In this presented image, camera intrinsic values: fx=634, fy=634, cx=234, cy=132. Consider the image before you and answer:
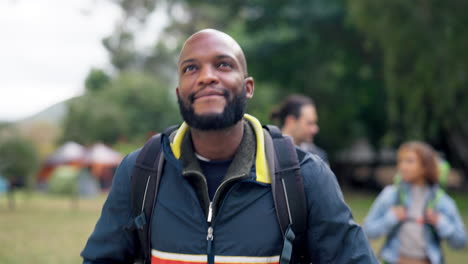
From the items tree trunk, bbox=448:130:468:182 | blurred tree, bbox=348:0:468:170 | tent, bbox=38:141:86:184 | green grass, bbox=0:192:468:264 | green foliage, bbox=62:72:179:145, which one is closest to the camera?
green grass, bbox=0:192:468:264

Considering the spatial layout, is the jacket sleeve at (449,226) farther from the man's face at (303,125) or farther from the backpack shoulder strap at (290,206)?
the backpack shoulder strap at (290,206)

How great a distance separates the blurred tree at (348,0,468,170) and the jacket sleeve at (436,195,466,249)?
10200 millimetres

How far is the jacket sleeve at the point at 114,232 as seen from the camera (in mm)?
2469

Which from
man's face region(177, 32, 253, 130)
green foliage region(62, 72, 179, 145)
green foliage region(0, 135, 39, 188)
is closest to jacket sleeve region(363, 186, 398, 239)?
man's face region(177, 32, 253, 130)

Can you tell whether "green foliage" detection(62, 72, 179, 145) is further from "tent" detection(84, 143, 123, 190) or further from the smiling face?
the smiling face

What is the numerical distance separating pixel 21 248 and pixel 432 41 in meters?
10.4

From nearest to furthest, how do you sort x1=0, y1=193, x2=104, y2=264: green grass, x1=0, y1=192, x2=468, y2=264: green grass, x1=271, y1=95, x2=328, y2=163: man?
x1=271, y1=95, x2=328, y2=163: man → x1=0, y1=192, x2=468, y2=264: green grass → x1=0, y1=193, x2=104, y2=264: green grass

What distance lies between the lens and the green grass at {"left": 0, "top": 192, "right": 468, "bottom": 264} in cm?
1148

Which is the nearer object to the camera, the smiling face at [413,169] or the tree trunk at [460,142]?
the smiling face at [413,169]

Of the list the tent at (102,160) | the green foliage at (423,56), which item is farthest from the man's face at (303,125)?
the tent at (102,160)

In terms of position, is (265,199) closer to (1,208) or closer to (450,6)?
(450,6)

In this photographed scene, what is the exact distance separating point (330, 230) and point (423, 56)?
1422 centimetres

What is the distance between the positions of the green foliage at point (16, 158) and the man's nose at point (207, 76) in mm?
23606

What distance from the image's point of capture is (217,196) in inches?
92.8
